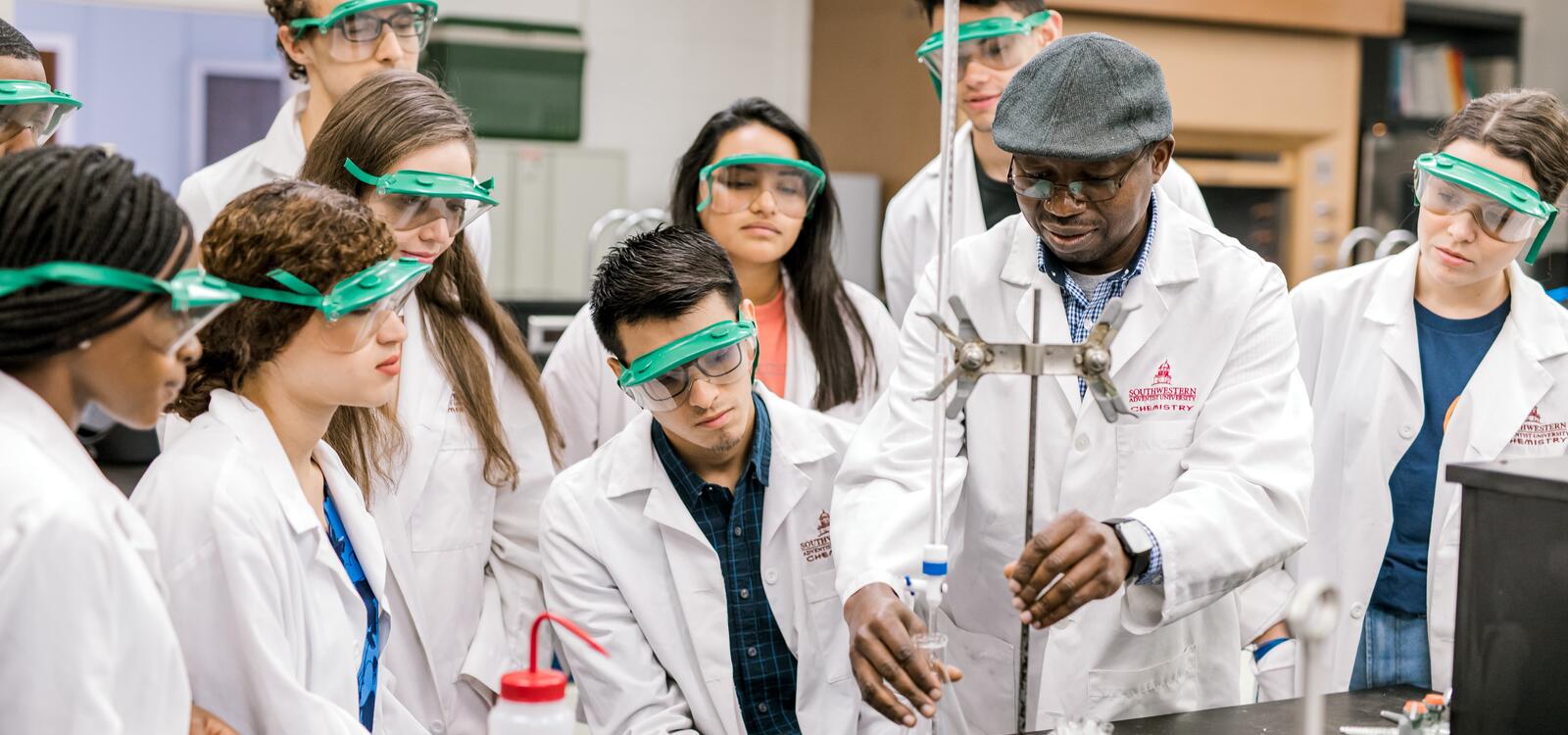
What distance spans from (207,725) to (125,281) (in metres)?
0.43

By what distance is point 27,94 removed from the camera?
1.85 meters

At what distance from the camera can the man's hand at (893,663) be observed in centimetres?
141

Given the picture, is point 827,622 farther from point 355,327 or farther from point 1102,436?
point 355,327

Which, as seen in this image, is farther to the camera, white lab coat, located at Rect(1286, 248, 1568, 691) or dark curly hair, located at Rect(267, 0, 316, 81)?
dark curly hair, located at Rect(267, 0, 316, 81)

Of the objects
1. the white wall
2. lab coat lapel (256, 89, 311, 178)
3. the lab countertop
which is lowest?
the lab countertop

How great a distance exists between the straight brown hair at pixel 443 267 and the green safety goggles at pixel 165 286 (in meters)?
0.68

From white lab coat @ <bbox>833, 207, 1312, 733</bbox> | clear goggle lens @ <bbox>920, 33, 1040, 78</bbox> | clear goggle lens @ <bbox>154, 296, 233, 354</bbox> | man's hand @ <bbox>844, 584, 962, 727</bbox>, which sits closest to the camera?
clear goggle lens @ <bbox>154, 296, 233, 354</bbox>

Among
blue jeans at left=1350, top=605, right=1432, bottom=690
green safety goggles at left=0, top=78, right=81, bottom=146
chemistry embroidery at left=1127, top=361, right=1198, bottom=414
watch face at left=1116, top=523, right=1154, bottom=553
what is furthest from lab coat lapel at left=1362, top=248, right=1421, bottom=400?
green safety goggles at left=0, top=78, right=81, bottom=146

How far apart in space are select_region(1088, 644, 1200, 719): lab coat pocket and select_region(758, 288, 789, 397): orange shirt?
80cm

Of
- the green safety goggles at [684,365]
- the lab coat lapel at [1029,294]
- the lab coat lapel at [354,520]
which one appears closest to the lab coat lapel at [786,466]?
the green safety goggles at [684,365]

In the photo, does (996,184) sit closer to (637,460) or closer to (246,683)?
(637,460)

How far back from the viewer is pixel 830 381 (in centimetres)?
231

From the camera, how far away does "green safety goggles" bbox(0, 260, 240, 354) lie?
3.60 ft

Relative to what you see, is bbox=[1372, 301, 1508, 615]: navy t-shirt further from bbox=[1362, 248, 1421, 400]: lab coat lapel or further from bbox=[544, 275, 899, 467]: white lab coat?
bbox=[544, 275, 899, 467]: white lab coat
